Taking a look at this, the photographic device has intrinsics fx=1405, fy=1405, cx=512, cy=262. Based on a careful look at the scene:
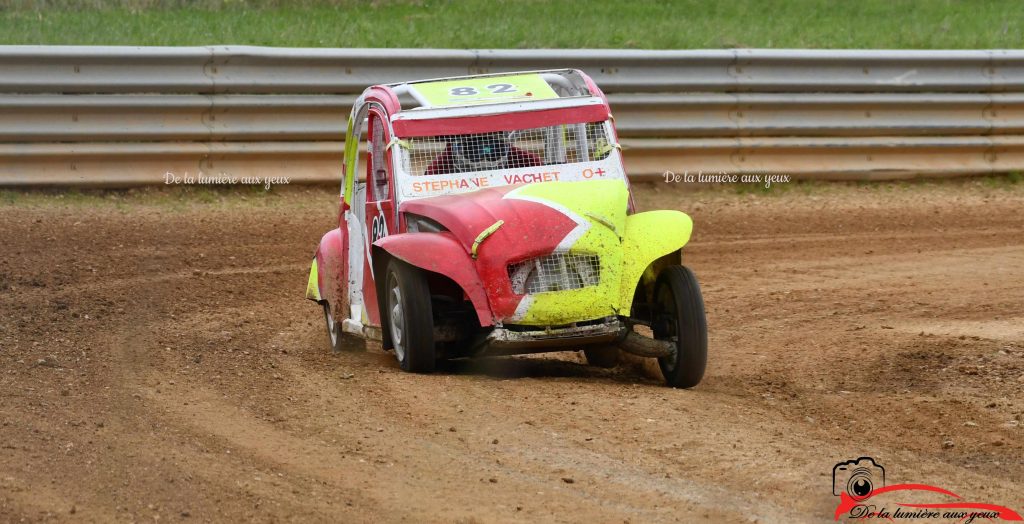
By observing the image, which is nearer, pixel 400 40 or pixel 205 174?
pixel 205 174

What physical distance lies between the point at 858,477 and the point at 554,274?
214cm

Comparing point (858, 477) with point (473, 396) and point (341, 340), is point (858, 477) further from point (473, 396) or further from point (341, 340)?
point (341, 340)

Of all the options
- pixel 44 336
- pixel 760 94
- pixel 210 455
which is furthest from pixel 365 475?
pixel 760 94

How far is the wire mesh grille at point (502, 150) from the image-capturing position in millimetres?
7949

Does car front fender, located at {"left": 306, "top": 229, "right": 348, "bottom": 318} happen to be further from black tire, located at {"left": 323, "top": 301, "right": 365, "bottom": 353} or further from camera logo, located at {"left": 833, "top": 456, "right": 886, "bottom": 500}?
camera logo, located at {"left": 833, "top": 456, "right": 886, "bottom": 500}

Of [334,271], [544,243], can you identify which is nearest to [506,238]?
[544,243]

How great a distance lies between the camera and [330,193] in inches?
519

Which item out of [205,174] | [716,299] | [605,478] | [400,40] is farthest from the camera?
[400,40]

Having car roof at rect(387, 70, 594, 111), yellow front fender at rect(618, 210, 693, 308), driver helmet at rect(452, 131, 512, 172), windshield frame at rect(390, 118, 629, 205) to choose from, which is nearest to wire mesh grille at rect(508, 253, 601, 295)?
yellow front fender at rect(618, 210, 693, 308)

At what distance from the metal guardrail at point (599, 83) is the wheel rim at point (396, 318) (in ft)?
18.5

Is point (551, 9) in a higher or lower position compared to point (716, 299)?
higher

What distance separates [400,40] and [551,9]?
8.43ft

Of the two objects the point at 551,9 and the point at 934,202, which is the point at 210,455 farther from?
the point at 551,9

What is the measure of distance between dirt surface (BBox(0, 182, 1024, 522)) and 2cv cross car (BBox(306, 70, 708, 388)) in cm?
25
